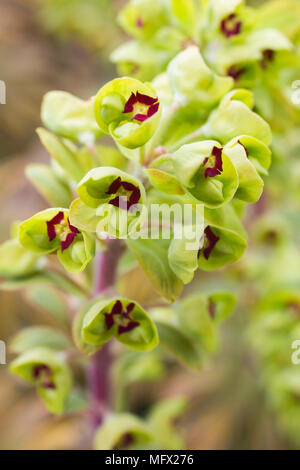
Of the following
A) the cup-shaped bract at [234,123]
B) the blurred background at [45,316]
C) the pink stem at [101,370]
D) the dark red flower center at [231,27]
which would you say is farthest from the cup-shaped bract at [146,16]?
the blurred background at [45,316]

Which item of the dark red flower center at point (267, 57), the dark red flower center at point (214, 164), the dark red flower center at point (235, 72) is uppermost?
the dark red flower center at point (267, 57)

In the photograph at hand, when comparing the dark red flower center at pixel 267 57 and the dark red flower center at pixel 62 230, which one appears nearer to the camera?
the dark red flower center at pixel 62 230

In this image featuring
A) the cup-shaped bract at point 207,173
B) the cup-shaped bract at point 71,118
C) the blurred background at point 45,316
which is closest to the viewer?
the cup-shaped bract at point 207,173

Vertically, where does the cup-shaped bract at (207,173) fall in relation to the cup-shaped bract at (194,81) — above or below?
below

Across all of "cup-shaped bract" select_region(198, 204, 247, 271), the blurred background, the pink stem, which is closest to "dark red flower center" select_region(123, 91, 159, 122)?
"cup-shaped bract" select_region(198, 204, 247, 271)

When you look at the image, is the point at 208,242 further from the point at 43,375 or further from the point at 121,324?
the point at 43,375

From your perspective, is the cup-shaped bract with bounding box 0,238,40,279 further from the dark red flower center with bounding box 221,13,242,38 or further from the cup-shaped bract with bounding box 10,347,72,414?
the dark red flower center with bounding box 221,13,242,38

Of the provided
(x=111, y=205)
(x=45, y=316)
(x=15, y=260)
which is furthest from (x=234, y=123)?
(x=45, y=316)

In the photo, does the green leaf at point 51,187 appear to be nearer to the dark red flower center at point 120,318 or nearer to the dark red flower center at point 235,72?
the dark red flower center at point 120,318
